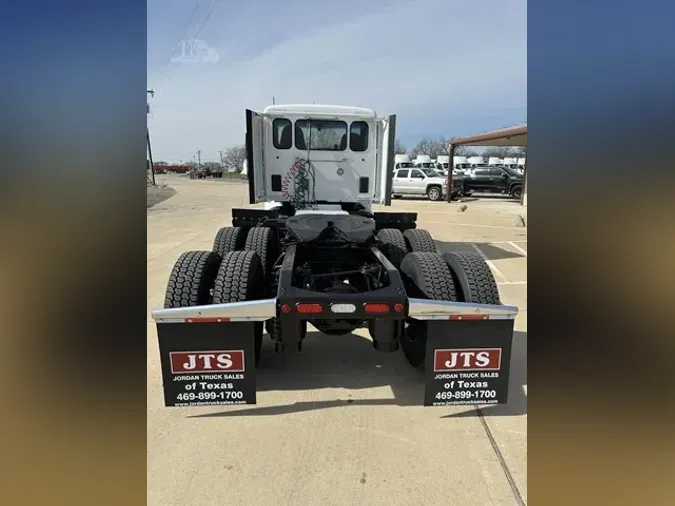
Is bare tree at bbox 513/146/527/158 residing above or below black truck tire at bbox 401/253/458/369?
above

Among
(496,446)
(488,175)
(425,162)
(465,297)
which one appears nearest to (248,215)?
(465,297)

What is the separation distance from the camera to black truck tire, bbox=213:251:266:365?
304cm

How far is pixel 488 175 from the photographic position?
24.0 metres

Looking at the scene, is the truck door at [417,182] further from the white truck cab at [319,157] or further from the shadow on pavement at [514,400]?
the shadow on pavement at [514,400]

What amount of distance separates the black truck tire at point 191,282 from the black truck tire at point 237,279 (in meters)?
0.12

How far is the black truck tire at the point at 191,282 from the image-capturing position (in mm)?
3074

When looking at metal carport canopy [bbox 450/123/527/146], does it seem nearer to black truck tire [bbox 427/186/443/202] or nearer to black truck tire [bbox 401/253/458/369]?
black truck tire [bbox 427/186/443/202]

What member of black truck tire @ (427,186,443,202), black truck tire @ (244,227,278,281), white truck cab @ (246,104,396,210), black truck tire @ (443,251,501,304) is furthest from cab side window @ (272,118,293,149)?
black truck tire @ (427,186,443,202)

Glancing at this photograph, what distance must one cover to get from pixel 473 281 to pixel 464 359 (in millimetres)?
617

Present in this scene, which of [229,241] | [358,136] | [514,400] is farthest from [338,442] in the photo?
[358,136]

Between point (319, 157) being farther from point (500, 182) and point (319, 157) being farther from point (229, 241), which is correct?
point (500, 182)

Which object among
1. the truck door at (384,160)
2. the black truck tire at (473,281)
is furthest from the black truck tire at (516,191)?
the black truck tire at (473,281)

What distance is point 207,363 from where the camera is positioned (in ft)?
8.96

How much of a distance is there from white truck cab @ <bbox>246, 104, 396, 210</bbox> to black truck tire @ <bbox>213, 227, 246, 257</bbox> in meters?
0.95
